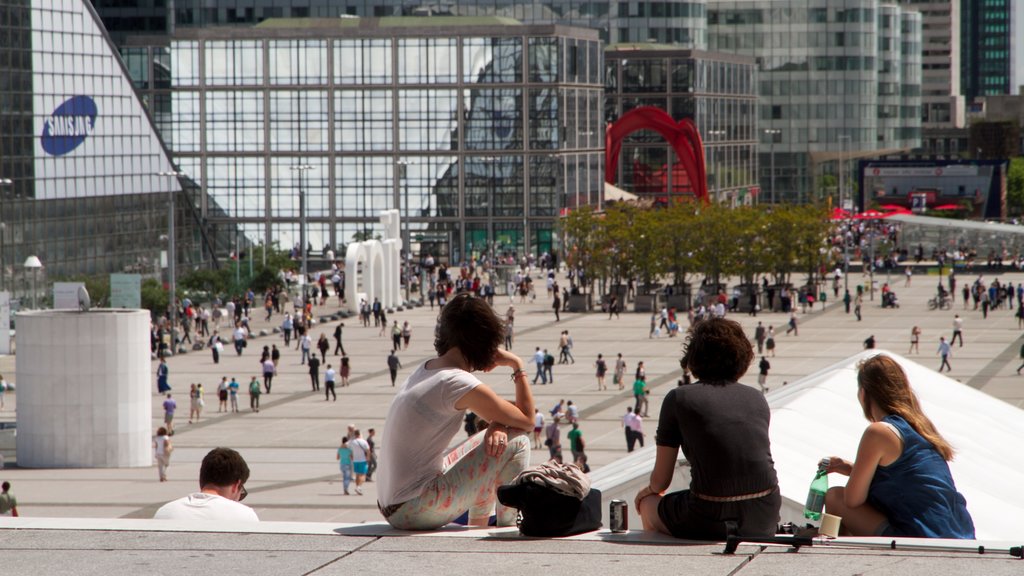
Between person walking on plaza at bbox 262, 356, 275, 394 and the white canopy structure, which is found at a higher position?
the white canopy structure

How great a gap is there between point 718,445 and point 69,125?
7341 cm

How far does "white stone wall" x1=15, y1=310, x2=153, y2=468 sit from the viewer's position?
1326 inches

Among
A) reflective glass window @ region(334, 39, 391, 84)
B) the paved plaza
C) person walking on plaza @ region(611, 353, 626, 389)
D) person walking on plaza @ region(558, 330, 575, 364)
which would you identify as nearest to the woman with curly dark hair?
the paved plaza

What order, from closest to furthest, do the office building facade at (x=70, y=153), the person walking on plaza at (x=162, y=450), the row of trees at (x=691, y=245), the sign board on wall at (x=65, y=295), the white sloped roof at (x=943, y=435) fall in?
the white sloped roof at (x=943, y=435) → the person walking on plaza at (x=162, y=450) → the sign board on wall at (x=65, y=295) → the row of trees at (x=691, y=245) → the office building facade at (x=70, y=153)

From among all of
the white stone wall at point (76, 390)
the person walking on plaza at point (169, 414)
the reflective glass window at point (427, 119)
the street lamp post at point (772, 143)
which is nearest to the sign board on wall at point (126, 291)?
the person walking on plaza at point (169, 414)

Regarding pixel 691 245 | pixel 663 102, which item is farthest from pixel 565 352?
pixel 663 102

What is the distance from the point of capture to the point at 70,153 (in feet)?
256

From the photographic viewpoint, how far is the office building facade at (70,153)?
7419 centimetres

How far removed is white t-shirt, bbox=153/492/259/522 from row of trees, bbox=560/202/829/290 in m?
62.6

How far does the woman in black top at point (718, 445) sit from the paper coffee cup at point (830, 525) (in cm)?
23

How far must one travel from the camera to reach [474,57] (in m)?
103

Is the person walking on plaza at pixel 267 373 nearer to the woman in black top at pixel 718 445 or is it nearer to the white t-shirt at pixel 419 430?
the white t-shirt at pixel 419 430

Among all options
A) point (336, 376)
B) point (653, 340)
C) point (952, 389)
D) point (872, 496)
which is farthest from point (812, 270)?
point (872, 496)

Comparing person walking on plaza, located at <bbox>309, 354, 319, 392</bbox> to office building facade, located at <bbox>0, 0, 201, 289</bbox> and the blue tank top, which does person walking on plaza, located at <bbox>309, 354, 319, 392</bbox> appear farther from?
the blue tank top
